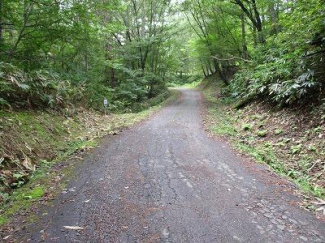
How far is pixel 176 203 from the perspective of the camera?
365 centimetres

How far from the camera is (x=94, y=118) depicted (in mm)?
10078

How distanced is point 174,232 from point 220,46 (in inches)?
640

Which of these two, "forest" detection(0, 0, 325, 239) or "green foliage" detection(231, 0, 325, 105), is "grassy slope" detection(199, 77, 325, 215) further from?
"green foliage" detection(231, 0, 325, 105)

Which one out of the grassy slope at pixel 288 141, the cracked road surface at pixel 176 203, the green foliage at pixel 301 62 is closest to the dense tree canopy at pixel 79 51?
the green foliage at pixel 301 62

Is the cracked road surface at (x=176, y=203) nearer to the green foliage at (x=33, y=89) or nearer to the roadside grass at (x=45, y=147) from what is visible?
the roadside grass at (x=45, y=147)

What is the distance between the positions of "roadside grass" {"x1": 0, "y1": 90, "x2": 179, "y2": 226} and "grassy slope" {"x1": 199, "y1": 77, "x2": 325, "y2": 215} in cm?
413

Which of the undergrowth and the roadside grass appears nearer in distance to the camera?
the roadside grass

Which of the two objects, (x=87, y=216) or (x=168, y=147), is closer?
(x=87, y=216)

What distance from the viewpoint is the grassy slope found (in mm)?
4677

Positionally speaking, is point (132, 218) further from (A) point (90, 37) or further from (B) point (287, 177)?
(A) point (90, 37)

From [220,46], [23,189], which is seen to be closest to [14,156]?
[23,189]

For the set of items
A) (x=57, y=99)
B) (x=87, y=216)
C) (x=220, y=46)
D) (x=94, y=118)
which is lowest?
(x=87, y=216)

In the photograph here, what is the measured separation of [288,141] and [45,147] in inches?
235

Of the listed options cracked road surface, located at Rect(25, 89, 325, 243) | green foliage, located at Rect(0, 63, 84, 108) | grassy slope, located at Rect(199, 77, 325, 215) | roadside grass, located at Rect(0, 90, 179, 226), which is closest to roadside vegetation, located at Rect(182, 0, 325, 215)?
grassy slope, located at Rect(199, 77, 325, 215)
